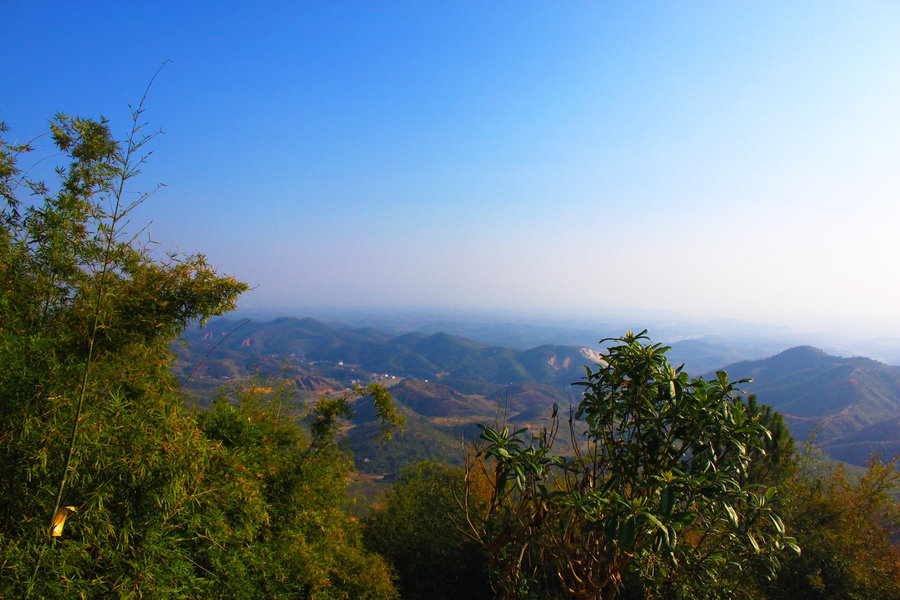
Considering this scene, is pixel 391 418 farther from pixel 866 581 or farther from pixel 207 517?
pixel 866 581

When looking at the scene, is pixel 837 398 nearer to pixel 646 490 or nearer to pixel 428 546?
pixel 428 546

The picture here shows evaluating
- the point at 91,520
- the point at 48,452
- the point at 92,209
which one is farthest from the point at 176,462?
the point at 92,209

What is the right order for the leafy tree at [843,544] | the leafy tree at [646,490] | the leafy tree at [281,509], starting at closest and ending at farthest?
1. the leafy tree at [646,490]
2. the leafy tree at [281,509]
3. the leafy tree at [843,544]

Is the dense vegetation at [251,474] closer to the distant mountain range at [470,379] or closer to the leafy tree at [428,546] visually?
the leafy tree at [428,546]

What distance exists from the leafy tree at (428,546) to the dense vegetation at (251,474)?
2.53 meters

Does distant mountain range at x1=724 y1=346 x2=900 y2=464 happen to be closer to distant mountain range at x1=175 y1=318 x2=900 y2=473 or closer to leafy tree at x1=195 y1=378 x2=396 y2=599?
distant mountain range at x1=175 y1=318 x2=900 y2=473

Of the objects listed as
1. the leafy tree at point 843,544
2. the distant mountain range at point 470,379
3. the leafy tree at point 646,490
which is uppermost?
the leafy tree at point 646,490

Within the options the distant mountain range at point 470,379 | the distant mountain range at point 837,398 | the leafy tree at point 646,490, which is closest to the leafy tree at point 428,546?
the distant mountain range at point 470,379

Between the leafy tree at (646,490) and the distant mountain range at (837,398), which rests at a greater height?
the leafy tree at (646,490)

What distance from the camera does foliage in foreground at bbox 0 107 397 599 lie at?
2.78 metres

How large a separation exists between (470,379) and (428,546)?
129 m

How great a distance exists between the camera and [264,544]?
4.91m

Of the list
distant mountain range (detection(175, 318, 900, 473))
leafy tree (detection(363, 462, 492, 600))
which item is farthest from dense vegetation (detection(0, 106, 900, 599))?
distant mountain range (detection(175, 318, 900, 473))

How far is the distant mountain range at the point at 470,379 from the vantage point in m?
61.7
